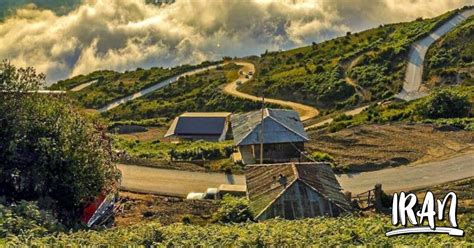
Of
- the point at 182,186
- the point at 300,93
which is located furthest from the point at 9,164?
the point at 300,93

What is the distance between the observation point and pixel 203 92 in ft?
344

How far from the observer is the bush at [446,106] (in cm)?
5847

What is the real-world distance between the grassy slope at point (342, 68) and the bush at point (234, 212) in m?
53.2

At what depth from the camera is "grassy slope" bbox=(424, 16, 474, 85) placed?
7981 cm

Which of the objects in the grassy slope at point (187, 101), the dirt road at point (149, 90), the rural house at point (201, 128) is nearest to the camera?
the rural house at point (201, 128)

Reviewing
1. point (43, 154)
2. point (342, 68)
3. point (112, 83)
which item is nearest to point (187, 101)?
point (342, 68)

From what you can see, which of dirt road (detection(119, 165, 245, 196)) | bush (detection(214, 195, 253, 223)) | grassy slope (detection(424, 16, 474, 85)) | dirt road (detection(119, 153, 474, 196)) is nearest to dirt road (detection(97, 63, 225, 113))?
grassy slope (detection(424, 16, 474, 85))

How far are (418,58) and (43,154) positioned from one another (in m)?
75.8

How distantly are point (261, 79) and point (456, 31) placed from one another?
33797 millimetres

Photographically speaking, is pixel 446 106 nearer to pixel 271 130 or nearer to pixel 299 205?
pixel 271 130

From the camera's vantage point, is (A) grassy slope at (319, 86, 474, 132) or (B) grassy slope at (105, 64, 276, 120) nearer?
(A) grassy slope at (319, 86, 474, 132)

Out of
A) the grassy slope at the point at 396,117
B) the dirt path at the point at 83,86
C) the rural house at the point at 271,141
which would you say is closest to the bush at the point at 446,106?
the grassy slope at the point at 396,117

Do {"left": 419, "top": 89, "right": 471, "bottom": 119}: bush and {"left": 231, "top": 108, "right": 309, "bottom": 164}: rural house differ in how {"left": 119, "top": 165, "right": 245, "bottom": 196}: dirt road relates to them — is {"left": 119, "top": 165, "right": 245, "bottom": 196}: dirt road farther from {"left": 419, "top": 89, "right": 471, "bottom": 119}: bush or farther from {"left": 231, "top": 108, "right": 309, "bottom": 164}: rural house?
{"left": 419, "top": 89, "right": 471, "bottom": 119}: bush

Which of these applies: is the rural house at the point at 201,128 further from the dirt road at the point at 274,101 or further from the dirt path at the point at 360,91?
the dirt path at the point at 360,91
